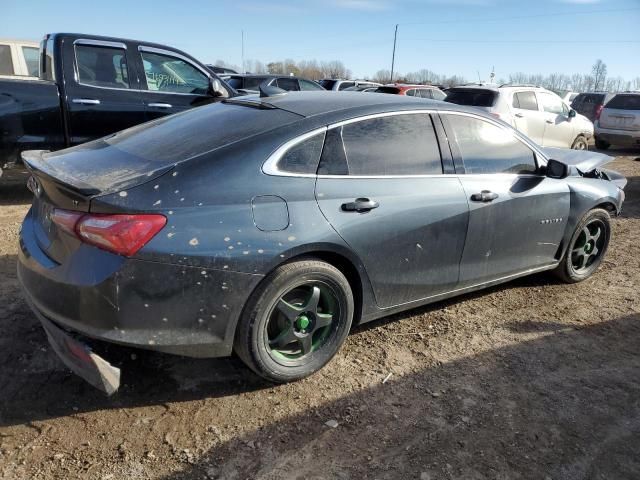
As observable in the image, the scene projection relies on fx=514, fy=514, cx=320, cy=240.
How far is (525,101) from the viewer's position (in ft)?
36.2

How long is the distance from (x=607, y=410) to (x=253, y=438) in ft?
6.52

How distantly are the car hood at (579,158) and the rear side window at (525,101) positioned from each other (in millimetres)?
6026

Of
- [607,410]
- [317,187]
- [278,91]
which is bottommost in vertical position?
[607,410]

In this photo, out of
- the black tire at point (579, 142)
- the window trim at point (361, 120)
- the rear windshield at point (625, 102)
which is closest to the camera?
the window trim at point (361, 120)

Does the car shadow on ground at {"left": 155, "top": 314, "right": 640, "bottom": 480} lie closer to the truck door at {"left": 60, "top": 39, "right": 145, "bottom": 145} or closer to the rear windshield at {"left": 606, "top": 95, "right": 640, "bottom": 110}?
the truck door at {"left": 60, "top": 39, "right": 145, "bottom": 145}

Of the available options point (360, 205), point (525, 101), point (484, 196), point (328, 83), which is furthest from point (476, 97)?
point (328, 83)

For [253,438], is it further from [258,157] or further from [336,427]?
[258,157]

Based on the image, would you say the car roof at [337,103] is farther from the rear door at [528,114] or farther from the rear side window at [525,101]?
the rear side window at [525,101]

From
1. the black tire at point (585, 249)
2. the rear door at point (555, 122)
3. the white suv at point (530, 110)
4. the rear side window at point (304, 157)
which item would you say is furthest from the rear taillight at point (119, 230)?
the rear door at point (555, 122)

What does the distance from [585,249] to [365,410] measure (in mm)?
2958

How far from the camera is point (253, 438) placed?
2.57 meters

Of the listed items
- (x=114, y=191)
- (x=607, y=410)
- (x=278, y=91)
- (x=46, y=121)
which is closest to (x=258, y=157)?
(x=114, y=191)

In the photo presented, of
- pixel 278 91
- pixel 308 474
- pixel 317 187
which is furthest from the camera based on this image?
pixel 278 91

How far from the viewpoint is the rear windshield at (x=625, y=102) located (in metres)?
12.9
